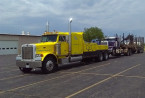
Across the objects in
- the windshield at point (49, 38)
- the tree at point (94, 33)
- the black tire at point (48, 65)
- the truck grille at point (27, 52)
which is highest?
the tree at point (94, 33)

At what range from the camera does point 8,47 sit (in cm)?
3953

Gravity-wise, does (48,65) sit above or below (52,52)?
below

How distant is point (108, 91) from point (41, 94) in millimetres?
2493

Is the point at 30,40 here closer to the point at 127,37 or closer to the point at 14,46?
the point at 14,46

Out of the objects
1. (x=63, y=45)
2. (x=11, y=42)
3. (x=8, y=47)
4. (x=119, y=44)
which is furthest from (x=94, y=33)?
(x=63, y=45)

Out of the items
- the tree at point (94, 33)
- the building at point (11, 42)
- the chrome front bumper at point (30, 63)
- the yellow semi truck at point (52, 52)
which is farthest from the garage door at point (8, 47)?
the tree at point (94, 33)

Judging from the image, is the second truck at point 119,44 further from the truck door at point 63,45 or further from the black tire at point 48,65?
the black tire at point 48,65

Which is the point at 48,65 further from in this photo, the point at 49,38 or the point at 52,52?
the point at 49,38

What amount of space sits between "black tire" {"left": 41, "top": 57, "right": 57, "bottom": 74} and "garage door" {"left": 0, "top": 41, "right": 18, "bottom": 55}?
28055 mm

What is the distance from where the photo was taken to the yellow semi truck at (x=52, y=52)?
1216 centimetres

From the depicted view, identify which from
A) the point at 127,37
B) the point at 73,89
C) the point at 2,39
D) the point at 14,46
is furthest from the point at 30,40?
the point at 73,89

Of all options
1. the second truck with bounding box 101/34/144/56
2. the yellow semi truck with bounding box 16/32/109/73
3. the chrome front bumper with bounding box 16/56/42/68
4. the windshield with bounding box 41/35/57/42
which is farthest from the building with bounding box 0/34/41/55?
the chrome front bumper with bounding box 16/56/42/68

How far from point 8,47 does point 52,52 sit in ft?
95.2

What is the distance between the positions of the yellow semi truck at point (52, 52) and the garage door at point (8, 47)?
25.9 m
